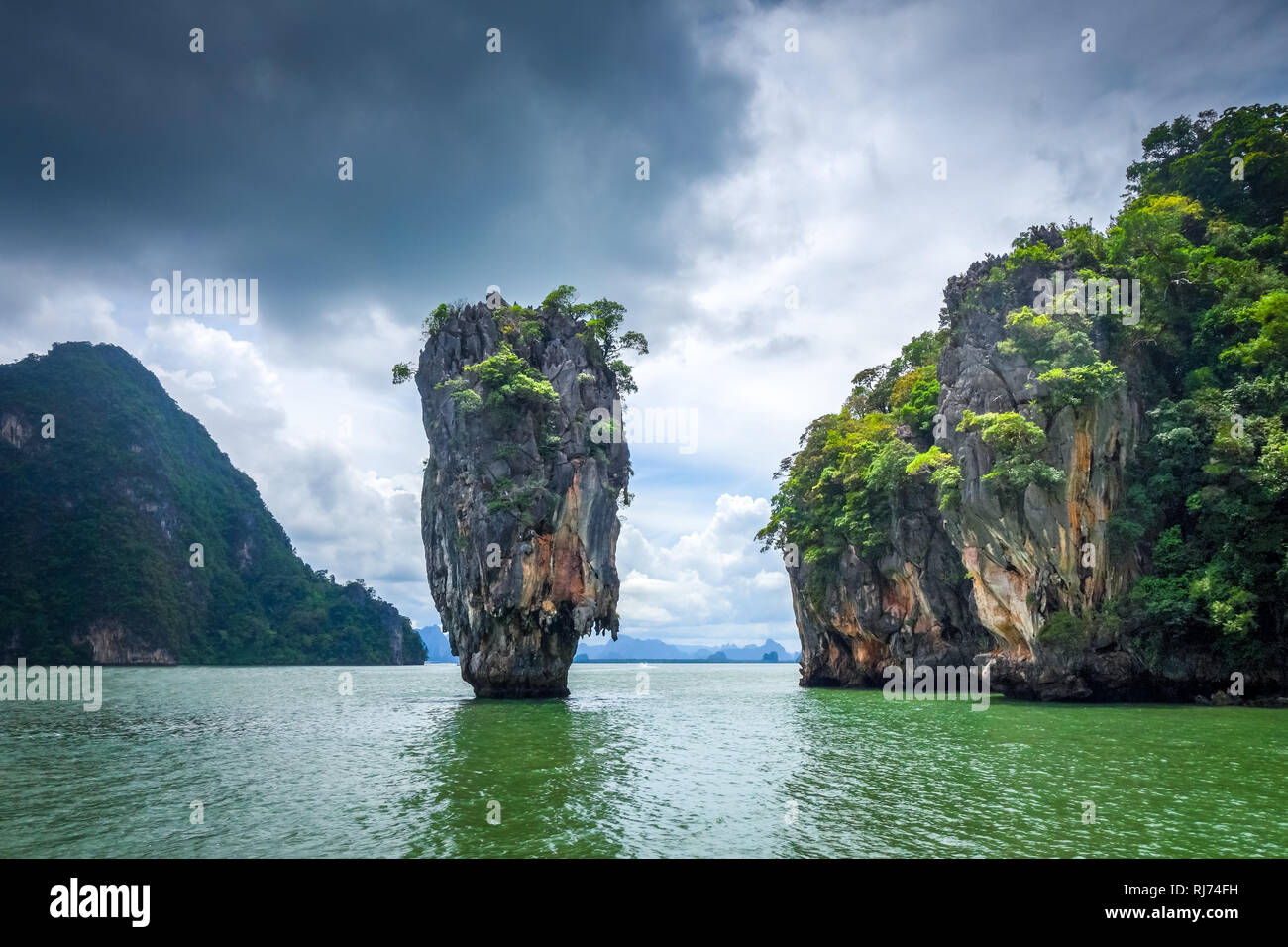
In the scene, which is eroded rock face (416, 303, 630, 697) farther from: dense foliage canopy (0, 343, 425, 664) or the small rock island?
dense foliage canopy (0, 343, 425, 664)

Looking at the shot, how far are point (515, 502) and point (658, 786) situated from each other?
20.5 m

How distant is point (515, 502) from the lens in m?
34.2

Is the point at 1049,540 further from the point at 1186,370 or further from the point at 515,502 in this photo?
the point at 515,502

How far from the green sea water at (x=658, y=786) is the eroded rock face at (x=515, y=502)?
8.25m

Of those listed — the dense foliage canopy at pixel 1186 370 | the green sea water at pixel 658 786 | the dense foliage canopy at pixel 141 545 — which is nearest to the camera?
the green sea water at pixel 658 786

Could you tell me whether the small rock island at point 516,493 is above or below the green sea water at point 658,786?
above

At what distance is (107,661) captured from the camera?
86.9m

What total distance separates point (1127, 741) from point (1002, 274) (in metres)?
21.5

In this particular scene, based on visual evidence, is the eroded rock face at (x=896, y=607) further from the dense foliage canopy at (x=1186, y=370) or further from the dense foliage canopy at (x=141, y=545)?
the dense foliage canopy at (x=141, y=545)

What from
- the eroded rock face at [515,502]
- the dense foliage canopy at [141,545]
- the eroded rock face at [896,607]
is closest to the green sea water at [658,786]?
the eroded rock face at [515,502]

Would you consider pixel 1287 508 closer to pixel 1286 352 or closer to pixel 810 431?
pixel 1286 352

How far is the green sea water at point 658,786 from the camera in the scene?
1099 cm

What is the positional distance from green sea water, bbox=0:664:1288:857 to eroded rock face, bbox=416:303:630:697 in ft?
27.1
